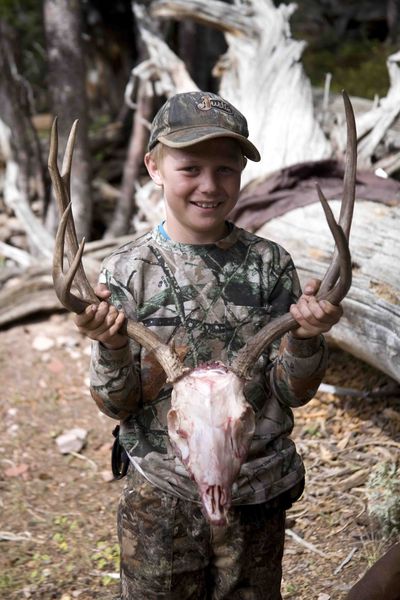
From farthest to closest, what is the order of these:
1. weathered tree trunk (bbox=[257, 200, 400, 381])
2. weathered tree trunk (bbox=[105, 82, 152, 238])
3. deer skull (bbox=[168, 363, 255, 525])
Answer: weathered tree trunk (bbox=[105, 82, 152, 238]) → weathered tree trunk (bbox=[257, 200, 400, 381]) → deer skull (bbox=[168, 363, 255, 525])

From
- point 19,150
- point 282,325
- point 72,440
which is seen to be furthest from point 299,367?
point 19,150

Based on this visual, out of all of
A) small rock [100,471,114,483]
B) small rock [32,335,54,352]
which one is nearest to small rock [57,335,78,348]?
small rock [32,335,54,352]

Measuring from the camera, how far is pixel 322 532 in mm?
4500

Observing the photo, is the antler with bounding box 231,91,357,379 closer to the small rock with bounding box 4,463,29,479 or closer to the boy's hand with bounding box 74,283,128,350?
the boy's hand with bounding box 74,283,128,350

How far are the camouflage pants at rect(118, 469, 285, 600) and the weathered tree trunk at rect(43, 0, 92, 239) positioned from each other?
216 inches

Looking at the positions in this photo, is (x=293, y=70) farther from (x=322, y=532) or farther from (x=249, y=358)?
(x=249, y=358)

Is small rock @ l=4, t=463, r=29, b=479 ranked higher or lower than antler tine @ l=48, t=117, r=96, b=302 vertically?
lower

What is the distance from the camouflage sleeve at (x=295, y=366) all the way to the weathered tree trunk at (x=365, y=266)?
1687 millimetres

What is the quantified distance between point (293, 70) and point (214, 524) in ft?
17.6

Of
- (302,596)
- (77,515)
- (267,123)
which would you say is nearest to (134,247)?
(302,596)

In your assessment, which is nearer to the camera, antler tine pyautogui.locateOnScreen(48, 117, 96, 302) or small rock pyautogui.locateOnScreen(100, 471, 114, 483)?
antler tine pyautogui.locateOnScreen(48, 117, 96, 302)

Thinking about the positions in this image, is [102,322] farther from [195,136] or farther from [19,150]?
[19,150]

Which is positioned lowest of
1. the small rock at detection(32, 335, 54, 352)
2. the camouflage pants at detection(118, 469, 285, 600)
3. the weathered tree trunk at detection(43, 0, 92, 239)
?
the small rock at detection(32, 335, 54, 352)

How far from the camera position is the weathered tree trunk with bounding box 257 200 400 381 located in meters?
4.67
